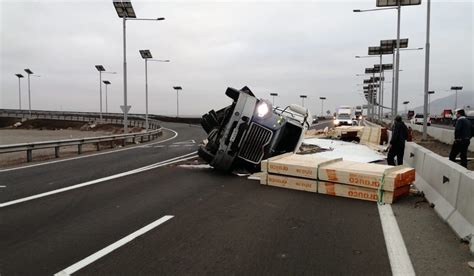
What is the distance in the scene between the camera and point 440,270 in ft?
15.9

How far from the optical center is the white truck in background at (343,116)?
52.1 m

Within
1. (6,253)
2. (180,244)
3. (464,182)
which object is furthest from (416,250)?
(6,253)

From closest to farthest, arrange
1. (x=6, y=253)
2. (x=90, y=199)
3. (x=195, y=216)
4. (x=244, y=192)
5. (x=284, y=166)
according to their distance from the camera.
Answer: (x=6, y=253)
(x=195, y=216)
(x=90, y=199)
(x=244, y=192)
(x=284, y=166)

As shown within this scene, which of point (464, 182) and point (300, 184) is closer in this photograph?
point (464, 182)

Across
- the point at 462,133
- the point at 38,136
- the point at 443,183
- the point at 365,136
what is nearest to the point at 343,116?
the point at 365,136

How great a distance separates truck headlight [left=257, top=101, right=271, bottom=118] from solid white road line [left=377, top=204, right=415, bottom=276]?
18.5 ft

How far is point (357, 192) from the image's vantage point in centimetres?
905

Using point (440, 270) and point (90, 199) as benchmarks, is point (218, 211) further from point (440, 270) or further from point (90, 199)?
point (440, 270)

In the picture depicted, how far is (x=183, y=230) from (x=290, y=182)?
4.44 metres

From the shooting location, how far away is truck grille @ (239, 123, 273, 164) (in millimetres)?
12688

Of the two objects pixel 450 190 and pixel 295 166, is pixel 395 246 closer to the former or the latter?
pixel 450 190

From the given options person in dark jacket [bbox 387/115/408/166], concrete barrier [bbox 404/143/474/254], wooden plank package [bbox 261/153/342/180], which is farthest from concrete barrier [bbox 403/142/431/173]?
wooden plank package [bbox 261/153/342/180]

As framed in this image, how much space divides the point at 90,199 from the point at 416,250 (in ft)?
20.4

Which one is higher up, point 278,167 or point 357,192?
point 278,167
